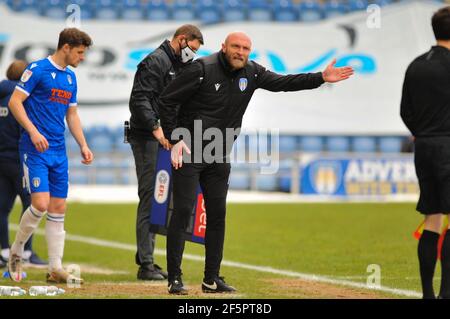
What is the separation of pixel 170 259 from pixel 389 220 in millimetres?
11579

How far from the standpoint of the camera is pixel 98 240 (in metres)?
14.9

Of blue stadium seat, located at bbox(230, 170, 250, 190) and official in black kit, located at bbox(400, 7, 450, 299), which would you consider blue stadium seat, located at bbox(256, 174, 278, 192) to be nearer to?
blue stadium seat, located at bbox(230, 170, 250, 190)

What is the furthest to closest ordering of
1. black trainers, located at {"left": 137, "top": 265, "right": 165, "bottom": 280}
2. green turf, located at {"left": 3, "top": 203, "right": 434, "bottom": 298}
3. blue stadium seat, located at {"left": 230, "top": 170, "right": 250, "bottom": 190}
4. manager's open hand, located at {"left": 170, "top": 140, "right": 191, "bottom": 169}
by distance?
blue stadium seat, located at {"left": 230, "top": 170, "right": 250, "bottom": 190}
green turf, located at {"left": 3, "top": 203, "right": 434, "bottom": 298}
black trainers, located at {"left": 137, "top": 265, "right": 165, "bottom": 280}
manager's open hand, located at {"left": 170, "top": 140, "right": 191, "bottom": 169}

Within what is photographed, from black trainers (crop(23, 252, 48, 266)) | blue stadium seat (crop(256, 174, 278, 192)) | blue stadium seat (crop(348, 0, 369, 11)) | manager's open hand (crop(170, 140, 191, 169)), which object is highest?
blue stadium seat (crop(348, 0, 369, 11))

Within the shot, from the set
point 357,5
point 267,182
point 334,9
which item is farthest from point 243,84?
point 357,5

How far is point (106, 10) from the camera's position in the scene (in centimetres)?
3341

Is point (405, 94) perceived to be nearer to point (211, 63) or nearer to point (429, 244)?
point (429, 244)

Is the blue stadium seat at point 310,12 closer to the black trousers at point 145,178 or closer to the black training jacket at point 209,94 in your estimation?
the black trousers at point 145,178

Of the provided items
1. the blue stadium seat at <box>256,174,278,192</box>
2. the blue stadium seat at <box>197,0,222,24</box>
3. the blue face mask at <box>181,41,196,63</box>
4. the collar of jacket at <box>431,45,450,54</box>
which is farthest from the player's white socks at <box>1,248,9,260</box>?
the blue stadium seat at <box>197,0,222,24</box>

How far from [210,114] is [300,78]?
2.71 feet

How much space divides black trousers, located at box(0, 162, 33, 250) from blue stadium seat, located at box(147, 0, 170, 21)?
74.7 ft

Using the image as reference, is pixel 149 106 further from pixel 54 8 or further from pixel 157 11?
pixel 54 8

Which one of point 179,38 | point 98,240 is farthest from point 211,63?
point 98,240

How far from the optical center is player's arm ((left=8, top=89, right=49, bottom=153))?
26.7 ft
